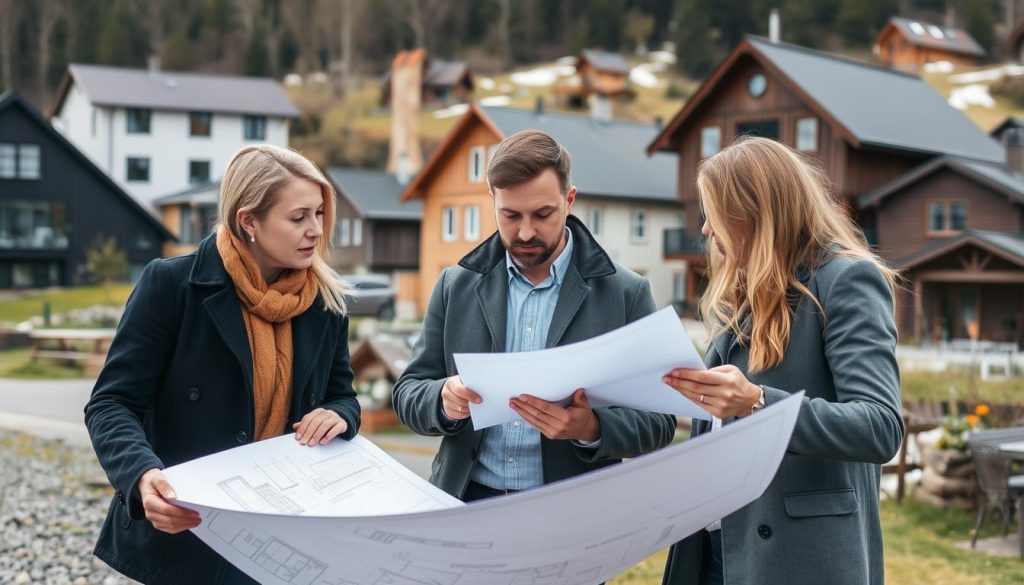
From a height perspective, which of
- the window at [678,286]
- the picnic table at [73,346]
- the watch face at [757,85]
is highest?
the watch face at [757,85]

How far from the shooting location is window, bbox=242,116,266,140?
54469 mm

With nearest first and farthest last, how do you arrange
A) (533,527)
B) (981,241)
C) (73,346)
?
(533,527)
(981,241)
(73,346)

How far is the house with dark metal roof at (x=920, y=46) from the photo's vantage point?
237ft

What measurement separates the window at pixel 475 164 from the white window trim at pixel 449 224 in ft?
5.94

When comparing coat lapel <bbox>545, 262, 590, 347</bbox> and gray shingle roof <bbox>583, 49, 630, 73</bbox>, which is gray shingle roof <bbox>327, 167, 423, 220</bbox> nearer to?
gray shingle roof <bbox>583, 49, 630, 73</bbox>

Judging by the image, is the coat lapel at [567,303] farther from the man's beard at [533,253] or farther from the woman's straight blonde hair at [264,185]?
the woman's straight blonde hair at [264,185]

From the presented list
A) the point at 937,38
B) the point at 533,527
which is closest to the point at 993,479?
the point at 533,527

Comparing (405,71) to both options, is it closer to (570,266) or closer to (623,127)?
(623,127)

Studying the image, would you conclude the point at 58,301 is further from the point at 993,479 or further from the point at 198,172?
the point at 993,479

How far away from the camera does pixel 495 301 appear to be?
299cm

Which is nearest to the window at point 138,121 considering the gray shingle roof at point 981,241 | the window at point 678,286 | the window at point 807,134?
the window at point 678,286

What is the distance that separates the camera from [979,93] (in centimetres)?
6081

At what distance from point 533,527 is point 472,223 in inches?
1303

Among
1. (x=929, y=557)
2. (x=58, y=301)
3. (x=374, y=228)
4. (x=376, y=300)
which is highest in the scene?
(x=374, y=228)
